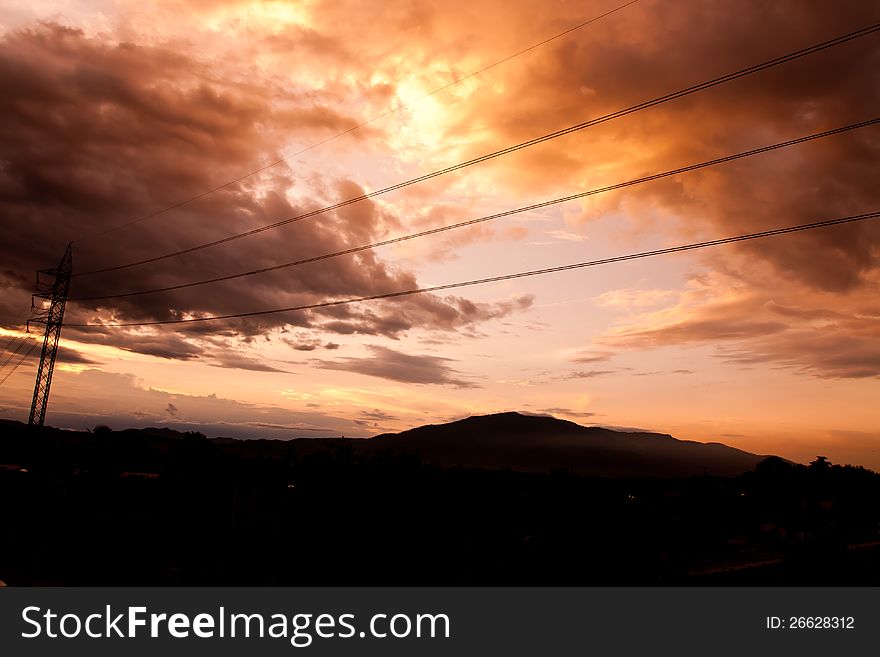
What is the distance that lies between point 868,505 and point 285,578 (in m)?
57.0

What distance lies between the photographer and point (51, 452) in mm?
60281

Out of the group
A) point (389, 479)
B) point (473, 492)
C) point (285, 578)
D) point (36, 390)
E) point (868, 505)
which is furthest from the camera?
point (868, 505)

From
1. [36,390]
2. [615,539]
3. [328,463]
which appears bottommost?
[615,539]

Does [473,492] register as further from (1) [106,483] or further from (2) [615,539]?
(1) [106,483]

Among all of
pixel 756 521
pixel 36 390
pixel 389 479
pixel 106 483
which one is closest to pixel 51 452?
pixel 36 390

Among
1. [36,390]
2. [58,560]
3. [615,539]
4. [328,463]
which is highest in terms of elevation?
[36,390]

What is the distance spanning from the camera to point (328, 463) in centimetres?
3125

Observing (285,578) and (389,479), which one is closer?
(285,578)

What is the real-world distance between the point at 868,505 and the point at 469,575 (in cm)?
5130

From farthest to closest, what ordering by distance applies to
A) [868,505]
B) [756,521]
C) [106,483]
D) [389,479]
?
[868,505] < [756,521] < [106,483] < [389,479]

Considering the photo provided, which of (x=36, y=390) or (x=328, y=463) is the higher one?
(x=36, y=390)

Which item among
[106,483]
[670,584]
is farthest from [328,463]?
[670,584]

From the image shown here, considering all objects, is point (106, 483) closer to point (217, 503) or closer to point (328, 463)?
point (217, 503)

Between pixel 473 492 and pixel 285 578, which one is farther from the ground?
pixel 473 492
